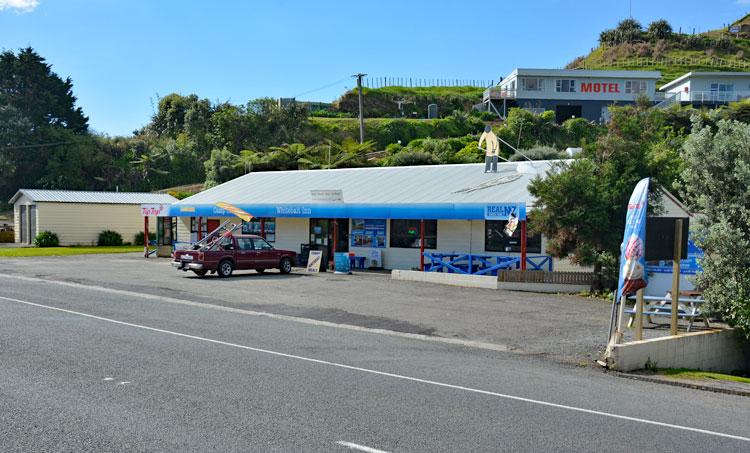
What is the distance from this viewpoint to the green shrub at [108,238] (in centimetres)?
4244

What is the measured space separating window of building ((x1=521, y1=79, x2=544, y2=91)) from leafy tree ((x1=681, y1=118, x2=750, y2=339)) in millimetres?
61241

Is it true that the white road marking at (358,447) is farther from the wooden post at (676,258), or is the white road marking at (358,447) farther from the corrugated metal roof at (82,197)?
the corrugated metal roof at (82,197)

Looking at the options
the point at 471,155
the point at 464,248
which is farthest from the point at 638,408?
the point at 471,155

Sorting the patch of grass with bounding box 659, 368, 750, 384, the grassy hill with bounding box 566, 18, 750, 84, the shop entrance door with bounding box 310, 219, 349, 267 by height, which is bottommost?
the patch of grass with bounding box 659, 368, 750, 384

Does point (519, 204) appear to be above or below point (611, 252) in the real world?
above

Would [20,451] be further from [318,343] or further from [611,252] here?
[611,252]

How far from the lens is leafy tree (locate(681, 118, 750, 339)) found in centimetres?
1270

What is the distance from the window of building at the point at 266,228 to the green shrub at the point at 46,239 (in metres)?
15.0

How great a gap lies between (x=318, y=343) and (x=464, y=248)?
550 inches

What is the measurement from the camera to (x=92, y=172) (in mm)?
62250

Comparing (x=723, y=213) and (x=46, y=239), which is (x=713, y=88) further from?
(x=723, y=213)

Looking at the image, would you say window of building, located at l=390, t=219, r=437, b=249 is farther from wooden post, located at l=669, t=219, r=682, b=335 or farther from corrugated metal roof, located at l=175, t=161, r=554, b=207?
wooden post, located at l=669, t=219, r=682, b=335

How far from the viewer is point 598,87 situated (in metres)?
73.1

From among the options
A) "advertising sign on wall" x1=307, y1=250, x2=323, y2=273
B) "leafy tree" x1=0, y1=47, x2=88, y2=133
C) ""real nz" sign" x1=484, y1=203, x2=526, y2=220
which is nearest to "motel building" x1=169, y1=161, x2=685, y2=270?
""real nz" sign" x1=484, y1=203, x2=526, y2=220
